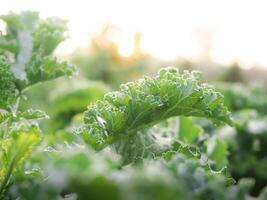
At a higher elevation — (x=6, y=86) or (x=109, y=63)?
(x=6, y=86)

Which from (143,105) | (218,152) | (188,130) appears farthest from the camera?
(218,152)

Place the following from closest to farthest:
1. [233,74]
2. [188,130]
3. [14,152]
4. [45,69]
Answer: [14,152], [45,69], [188,130], [233,74]

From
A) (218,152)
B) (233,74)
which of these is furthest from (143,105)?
(233,74)

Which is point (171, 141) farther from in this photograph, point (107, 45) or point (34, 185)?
point (107, 45)

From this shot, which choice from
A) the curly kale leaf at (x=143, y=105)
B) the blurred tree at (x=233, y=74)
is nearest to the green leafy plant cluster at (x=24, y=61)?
the curly kale leaf at (x=143, y=105)

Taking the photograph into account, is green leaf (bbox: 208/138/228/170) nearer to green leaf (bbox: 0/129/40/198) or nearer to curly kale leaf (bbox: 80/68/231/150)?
curly kale leaf (bbox: 80/68/231/150)

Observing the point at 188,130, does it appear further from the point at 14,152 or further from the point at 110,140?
the point at 14,152

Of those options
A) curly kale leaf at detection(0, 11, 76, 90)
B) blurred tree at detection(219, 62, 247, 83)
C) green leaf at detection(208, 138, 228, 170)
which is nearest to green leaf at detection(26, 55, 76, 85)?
curly kale leaf at detection(0, 11, 76, 90)
